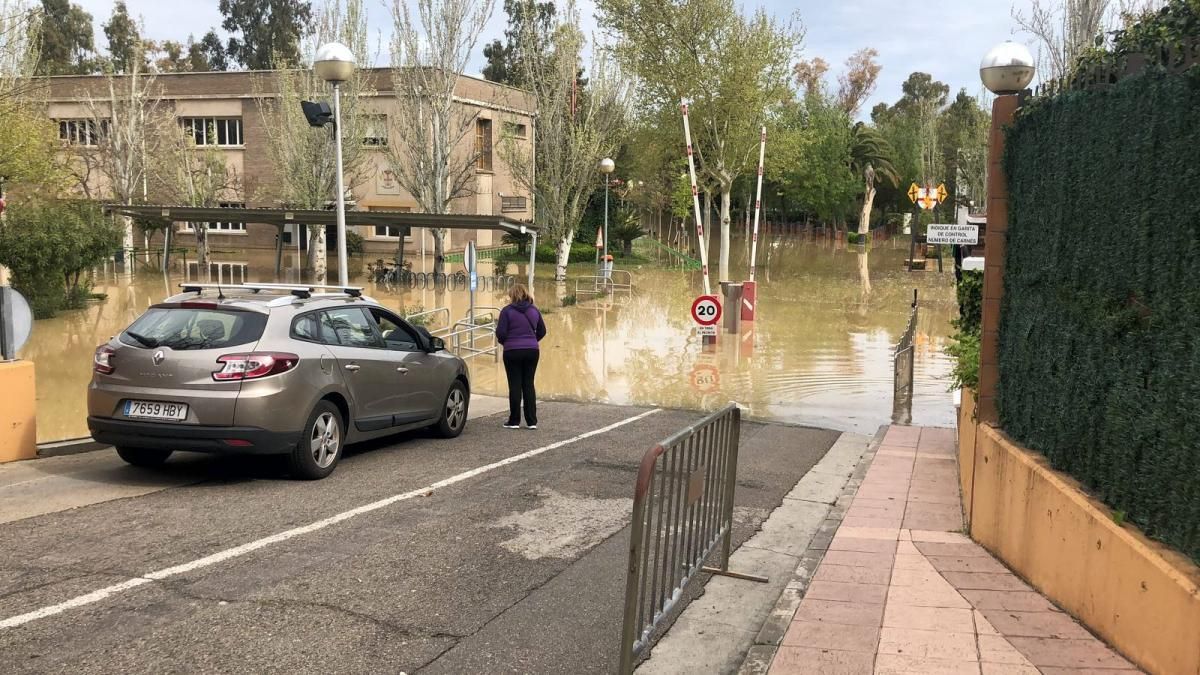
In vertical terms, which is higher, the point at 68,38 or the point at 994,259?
the point at 68,38

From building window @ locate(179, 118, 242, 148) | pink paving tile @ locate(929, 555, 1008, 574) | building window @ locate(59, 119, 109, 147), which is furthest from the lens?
building window @ locate(179, 118, 242, 148)

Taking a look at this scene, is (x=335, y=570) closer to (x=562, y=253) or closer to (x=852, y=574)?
(x=852, y=574)

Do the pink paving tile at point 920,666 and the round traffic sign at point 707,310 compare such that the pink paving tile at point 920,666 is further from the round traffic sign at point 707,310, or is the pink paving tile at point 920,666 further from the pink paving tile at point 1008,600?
the round traffic sign at point 707,310

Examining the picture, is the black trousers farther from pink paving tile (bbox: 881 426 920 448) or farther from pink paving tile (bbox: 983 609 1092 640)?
pink paving tile (bbox: 983 609 1092 640)

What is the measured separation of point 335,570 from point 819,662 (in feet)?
9.01

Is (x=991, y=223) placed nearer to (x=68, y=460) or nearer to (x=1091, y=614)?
(x=1091, y=614)

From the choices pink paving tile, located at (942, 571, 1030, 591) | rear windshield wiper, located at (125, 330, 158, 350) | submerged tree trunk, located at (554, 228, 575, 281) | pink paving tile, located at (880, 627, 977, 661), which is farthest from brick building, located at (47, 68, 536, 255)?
pink paving tile, located at (880, 627, 977, 661)

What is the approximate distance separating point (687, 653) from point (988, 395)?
344 cm

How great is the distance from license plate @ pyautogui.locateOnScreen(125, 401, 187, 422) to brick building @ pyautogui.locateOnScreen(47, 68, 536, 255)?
4012 cm

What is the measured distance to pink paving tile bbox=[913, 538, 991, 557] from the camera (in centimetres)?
624

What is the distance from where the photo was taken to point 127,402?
734 centimetres

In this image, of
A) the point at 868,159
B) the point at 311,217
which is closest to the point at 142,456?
the point at 311,217

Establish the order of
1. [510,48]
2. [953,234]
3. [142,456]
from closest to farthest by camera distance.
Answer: [142,456], [953,234], [510,48]

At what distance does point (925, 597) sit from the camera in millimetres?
5312
